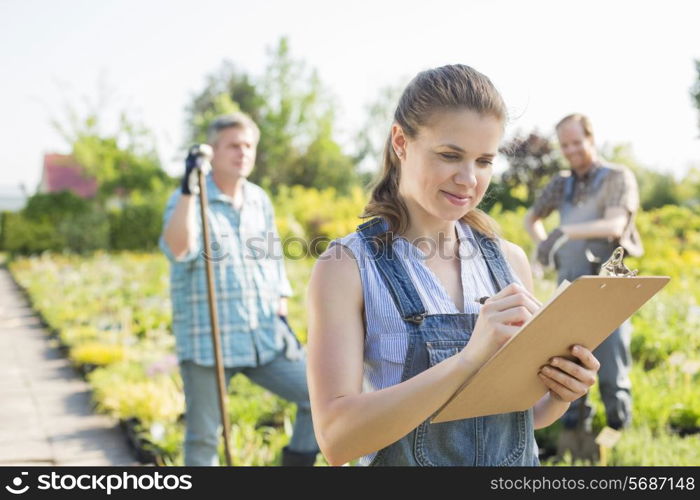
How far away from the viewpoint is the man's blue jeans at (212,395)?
3.23m

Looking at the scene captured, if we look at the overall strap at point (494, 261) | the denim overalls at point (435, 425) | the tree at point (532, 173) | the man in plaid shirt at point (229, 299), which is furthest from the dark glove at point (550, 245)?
the tree at point (532, 173)

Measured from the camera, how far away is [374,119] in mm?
42906

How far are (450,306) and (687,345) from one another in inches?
199

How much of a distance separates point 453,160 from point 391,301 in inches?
11.8

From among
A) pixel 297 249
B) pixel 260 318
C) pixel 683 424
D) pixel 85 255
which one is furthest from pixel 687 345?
pixel 85 255

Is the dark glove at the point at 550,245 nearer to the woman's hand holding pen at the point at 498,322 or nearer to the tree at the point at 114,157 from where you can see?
the woman's hand holding pen at the point at 498,322

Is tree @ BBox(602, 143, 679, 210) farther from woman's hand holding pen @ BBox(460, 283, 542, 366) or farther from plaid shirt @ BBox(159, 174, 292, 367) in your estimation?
woman's hand holding pen @ BBox(460, 283, 542, 366)

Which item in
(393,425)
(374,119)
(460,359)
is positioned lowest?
(393,425)

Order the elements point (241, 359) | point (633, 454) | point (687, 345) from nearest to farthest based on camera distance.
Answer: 1. point (241, 359)
2. point (633, 454)
3. point (687, 345)

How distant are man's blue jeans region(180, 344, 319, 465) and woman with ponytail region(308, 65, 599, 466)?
6.03 ft

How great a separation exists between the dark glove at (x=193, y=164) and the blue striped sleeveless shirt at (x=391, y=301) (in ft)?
5.56
